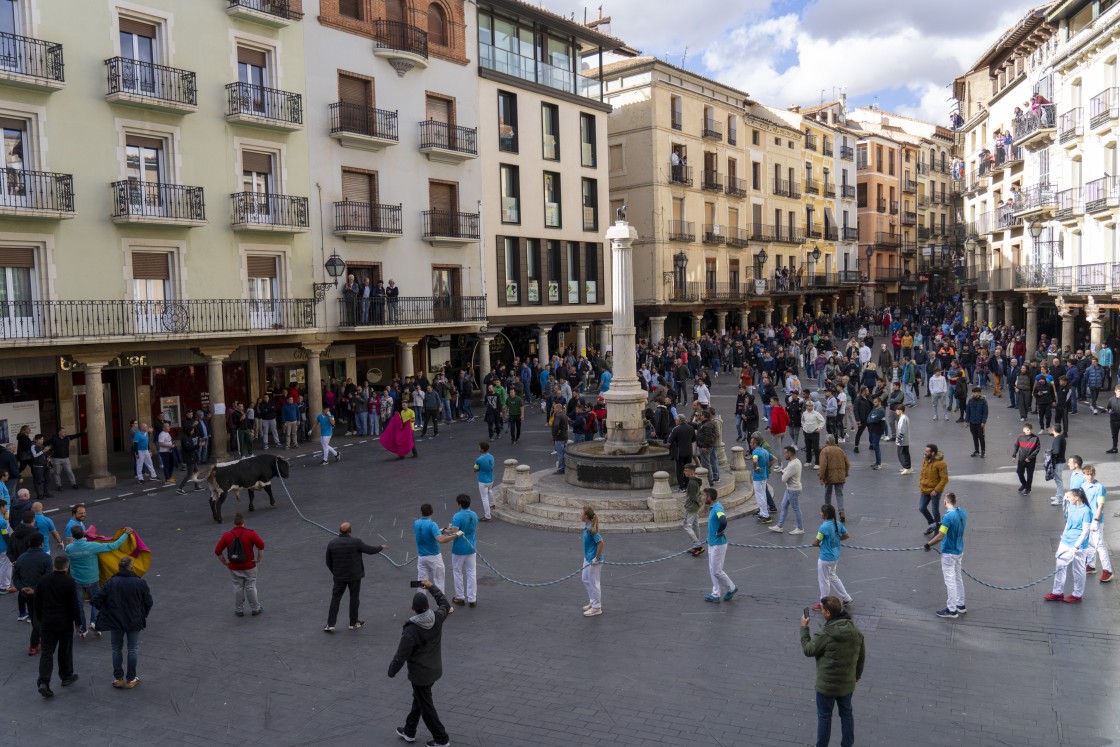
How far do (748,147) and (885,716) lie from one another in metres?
46.6

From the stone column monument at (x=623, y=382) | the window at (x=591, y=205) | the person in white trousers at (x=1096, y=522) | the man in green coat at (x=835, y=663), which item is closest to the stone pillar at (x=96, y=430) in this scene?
the stone column monument at (x=623, y=382)

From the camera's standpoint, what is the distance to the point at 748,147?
51.2 metres

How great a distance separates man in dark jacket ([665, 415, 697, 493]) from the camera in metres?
16.3

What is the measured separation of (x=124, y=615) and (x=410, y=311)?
20487mm

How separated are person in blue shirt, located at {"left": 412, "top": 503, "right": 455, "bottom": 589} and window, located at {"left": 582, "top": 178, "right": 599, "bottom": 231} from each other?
1081 inches

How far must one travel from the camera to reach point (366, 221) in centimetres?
2769

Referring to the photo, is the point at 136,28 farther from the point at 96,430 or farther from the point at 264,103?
the point at 96,430

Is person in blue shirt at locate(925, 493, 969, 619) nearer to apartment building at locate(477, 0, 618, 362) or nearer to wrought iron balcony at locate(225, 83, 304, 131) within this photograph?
wrought iron balcony at locate(225, 83, 304, 131)

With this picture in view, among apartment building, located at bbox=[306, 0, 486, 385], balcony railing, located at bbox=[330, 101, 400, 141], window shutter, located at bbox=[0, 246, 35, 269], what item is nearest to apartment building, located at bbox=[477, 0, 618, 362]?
apartment building, located at bbox=[306, 0, 486, 385]

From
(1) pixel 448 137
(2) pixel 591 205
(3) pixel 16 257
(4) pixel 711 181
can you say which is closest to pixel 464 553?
(3) pixel 16 257

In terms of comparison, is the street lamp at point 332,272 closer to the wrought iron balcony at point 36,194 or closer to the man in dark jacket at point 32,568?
the wrought iron balcony at point 36,194

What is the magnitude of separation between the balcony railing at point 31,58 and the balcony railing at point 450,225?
12059mm

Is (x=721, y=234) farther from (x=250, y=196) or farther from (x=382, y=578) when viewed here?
(x=382, y=578)

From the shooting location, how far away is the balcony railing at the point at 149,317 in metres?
19.9
